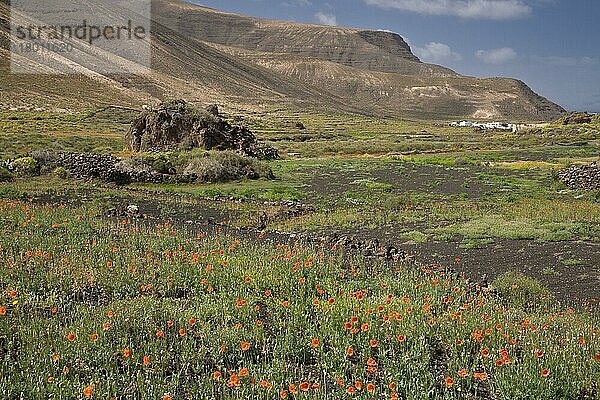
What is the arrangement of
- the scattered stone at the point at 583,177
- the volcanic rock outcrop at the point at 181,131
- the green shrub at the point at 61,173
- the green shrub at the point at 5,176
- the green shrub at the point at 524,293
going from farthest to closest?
the volcanic rock outcrop at the point at 181,131 < the scattered stone at the point at 583,177 < the green shrub at the point at 61,173 < the green shrub at the point at 5,176 < the green shrub at the point at 524,293

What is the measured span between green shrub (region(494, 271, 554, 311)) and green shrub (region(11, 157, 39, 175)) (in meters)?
24.8

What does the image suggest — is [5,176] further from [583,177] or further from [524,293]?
[583,177]

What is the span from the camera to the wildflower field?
17.5 ft

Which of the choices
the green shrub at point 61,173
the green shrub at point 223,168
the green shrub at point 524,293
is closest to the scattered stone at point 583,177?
the green shrub at point 223,168

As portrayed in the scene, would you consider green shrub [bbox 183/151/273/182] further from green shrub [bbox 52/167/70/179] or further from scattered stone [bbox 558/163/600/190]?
scattered stone [bbox 558/163/600/190]

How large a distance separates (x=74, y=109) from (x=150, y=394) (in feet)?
323

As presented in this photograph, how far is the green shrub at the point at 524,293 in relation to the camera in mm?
8375

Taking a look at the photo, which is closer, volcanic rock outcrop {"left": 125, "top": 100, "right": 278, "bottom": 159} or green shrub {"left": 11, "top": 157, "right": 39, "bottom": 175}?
green shrub {"left": 11, "top": 157, "right": 39, "bottom": 175}

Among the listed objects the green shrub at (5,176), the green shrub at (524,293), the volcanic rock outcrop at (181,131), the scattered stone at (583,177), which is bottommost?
the green shrub at (5,176)

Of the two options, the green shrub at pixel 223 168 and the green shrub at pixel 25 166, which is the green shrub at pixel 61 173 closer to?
the green shrub at pixel 25 166

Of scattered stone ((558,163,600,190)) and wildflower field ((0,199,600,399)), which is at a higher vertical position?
scattered stone ((558,163,600,190))

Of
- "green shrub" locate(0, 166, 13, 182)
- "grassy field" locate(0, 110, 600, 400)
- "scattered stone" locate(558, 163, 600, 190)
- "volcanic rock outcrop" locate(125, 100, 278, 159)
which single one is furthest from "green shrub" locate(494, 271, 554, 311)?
"volcanic rock outcrop" locate(125, 100, 278, 159)

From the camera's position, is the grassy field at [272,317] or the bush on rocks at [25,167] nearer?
the grassy field at [272,317]

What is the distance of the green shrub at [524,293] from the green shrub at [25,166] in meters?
24.8
